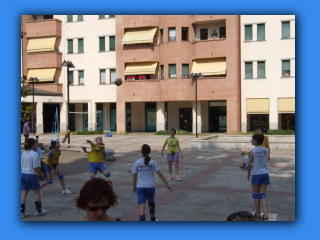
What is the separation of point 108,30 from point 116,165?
1045 inches

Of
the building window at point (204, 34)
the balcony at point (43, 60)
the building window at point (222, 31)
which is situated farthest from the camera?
the balcony at point (43, 60)

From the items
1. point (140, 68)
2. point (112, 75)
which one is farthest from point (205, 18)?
point (112, 75)

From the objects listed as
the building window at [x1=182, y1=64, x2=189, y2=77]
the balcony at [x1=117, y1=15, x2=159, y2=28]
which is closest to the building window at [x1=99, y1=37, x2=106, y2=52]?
the balcony at [x1=117, y1=15, x2=159, y2=28]

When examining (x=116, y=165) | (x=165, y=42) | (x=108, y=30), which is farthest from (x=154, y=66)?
(x=116, y=165)

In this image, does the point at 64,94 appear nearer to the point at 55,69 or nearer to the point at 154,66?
the point at 55,69

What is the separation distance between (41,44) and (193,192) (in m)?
34.2

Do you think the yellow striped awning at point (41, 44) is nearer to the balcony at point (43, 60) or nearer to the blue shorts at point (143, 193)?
the balcony at point (43, 60)

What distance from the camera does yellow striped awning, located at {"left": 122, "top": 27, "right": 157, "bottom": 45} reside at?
3616 cm

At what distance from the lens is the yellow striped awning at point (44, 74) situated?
39875 mm

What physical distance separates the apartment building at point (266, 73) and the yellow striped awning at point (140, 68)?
8.80 metres

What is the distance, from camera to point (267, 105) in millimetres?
33125

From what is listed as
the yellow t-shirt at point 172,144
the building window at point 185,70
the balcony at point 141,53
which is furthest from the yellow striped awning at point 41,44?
the yellow t-shirt at point 172,144

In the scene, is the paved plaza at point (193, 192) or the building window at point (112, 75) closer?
the paved plaza at point (193, 192)

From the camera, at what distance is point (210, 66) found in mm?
34375
